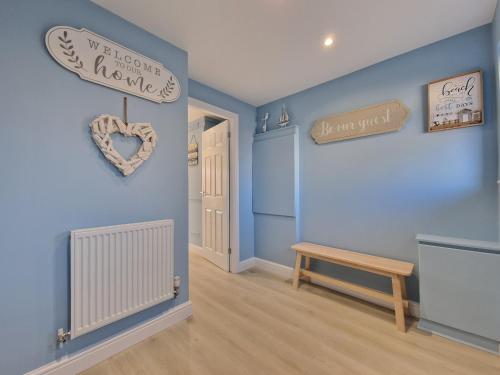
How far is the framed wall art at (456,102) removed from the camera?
1.68m

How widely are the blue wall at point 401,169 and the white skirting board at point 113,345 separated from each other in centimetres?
158

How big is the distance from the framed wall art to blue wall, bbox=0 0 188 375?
2.55 m

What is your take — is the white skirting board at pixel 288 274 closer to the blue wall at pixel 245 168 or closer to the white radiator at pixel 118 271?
the blue wall at pixel 245 168

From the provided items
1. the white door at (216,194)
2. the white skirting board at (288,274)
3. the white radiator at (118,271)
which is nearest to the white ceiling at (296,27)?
the white door at (216,194)

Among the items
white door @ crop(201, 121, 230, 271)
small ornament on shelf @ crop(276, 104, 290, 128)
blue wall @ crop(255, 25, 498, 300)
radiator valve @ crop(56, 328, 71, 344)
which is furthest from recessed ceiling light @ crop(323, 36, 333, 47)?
radiator valve @ crop(56, 328, 71, 344)

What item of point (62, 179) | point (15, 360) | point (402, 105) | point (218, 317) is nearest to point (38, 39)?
point (62, 179)

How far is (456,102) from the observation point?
1.76 meters

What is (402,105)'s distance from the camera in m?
2.02

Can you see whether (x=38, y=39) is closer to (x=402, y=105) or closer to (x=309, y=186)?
(x=309, y=186)

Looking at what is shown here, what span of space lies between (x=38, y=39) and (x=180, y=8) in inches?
35.2

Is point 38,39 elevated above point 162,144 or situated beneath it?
→ elevated above

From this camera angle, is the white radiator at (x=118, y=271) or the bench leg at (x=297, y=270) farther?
the bench leg at (x=297, y=270)

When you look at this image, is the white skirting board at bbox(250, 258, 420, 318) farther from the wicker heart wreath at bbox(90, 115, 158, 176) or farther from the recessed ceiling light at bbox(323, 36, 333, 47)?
the recessed ceiling light at bbox(323, 36, 333, 47)

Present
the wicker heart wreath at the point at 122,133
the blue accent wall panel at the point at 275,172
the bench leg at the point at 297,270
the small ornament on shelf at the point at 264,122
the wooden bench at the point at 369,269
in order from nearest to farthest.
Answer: the wicker heart wreath at the point at 122,133
the wooden bench at the point at 369,269
the bench leg at the point at 297,270
the blue accent wall panel at the point at 275,172
the small ornament on shelf at the point at 264,122
